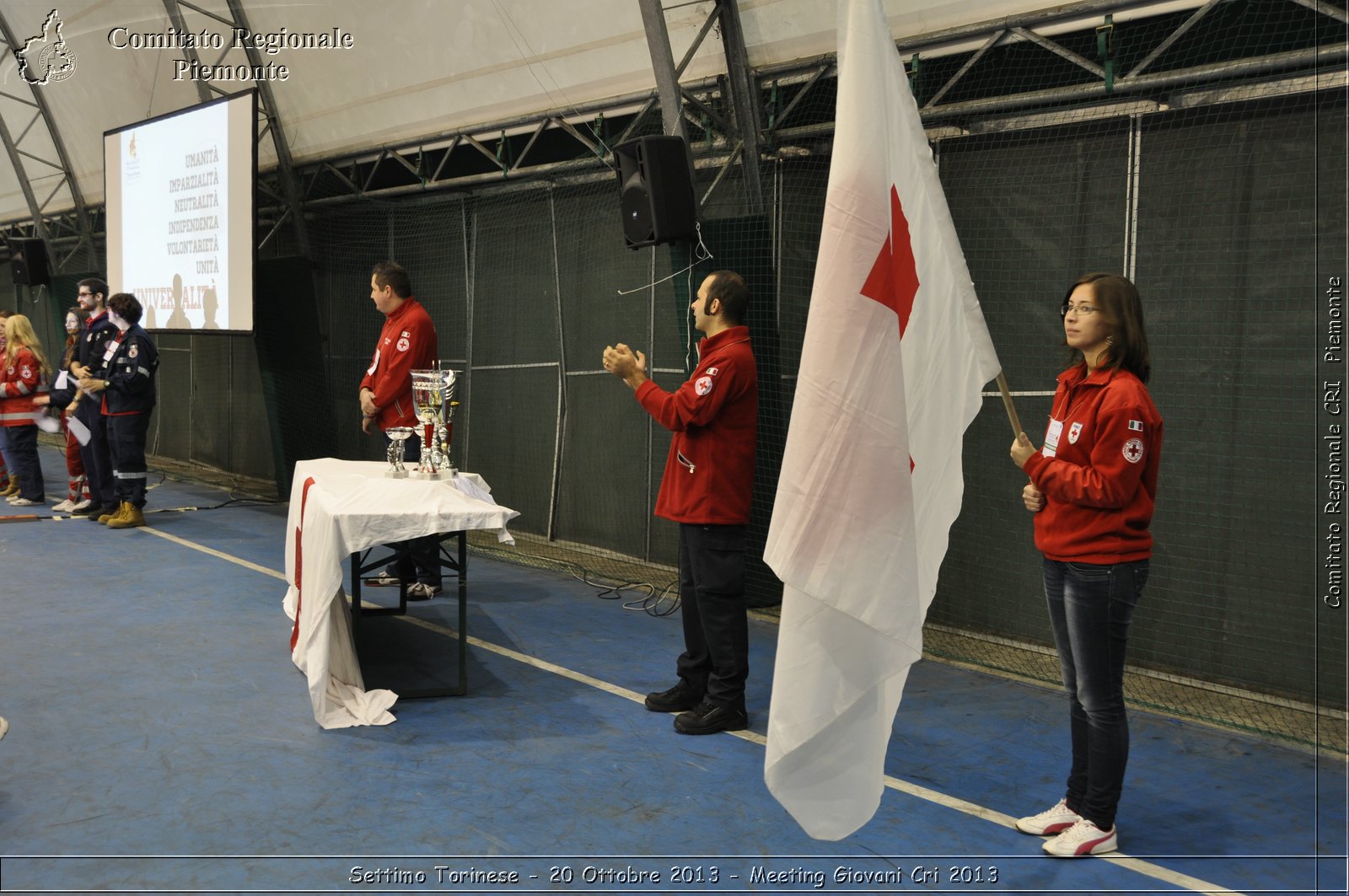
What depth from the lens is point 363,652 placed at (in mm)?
5168

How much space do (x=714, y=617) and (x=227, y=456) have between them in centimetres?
985

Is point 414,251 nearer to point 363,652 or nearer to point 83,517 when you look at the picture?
point 83,517

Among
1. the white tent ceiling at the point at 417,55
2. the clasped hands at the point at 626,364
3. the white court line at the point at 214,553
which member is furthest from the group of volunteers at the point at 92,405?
the clasped hands at the point at 626,364

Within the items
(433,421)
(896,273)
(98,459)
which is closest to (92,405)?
(98,459)

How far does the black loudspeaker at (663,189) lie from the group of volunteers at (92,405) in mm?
4564

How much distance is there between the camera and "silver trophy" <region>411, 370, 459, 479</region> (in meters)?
4.80

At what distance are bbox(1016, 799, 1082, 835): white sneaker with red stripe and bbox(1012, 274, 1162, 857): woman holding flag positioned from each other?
99mm

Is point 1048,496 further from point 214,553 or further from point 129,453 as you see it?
point 129,453

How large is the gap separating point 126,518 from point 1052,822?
25.4 ft

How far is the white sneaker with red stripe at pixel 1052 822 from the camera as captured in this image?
326 centimetres

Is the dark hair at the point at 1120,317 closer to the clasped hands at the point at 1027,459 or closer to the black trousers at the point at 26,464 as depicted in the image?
the clasped hands at the point at 1027,459

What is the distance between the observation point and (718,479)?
4152mm

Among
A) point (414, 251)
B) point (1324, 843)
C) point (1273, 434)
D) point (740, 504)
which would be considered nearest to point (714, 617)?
point (740, 504)

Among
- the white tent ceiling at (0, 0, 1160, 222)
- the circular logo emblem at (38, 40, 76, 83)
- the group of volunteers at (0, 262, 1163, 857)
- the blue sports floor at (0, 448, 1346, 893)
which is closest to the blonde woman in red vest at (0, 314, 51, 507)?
the white tent ceiling at (0, 0, 1160, 222)
